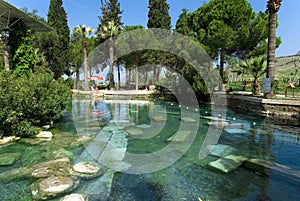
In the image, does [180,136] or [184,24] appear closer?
[180,136]

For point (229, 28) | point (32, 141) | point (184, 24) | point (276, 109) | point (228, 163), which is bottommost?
point (228, 163)

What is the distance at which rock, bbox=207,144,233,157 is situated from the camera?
6.14m

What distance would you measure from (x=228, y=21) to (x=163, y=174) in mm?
17360

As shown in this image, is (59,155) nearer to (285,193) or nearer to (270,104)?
(285,193)

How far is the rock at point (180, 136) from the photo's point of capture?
7.47m

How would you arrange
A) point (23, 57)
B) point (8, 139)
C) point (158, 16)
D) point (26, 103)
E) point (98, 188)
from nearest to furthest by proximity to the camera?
point (98, 188)
point (8, 139)
point (26, 103)
point (23, 57)
point (158, 16)

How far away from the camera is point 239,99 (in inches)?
601

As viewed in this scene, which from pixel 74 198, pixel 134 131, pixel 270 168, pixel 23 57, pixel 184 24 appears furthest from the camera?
pixel 184 24

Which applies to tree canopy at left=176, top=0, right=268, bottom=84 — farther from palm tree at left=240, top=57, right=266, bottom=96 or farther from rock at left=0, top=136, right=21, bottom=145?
rock at left=0, top=136, right=21, bottom=145

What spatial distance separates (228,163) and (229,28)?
1501cm

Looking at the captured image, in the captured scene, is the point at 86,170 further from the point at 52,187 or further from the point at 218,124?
the point at 218,124

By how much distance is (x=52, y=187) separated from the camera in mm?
3791

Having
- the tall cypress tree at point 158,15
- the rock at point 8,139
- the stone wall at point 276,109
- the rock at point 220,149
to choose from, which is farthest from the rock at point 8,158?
the tall cypress tree at point 158,15

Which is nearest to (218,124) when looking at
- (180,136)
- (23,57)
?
(180,136)
